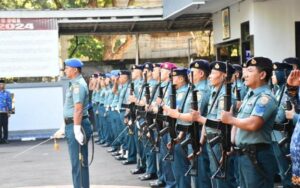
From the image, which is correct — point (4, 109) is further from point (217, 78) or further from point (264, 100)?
point (264, 100)

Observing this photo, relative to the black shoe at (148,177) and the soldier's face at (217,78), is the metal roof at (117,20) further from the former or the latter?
the soldier's face at (217,78)

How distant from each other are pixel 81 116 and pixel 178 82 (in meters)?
1.33

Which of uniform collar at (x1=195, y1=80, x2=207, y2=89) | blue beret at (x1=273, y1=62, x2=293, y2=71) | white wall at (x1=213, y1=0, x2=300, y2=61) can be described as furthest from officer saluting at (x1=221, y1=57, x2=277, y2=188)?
white wall at (x1=213, y1=0, x2=300, y2=61)

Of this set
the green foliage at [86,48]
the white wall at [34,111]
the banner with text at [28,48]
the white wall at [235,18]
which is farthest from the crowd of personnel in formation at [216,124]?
the green foliage at [86,48]

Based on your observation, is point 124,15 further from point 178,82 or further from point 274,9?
point 178,82

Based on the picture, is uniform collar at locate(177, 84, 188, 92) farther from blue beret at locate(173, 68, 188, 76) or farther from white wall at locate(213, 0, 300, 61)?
white wall at locate(213, 0, 300, 61)

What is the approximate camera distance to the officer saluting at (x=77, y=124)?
24.6 ft

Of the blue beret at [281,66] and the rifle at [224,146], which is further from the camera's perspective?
the blue beret at [281,66]

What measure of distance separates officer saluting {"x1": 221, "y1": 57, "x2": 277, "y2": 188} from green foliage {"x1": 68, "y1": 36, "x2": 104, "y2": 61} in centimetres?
1924

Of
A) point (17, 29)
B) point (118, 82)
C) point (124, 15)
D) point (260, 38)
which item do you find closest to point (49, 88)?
point (17, 29)

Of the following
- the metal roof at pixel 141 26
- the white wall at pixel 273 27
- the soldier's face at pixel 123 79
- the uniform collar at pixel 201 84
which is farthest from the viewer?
the metal roof at pixel 141 26

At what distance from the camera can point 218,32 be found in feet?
56.1

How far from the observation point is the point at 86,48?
24.4 metres

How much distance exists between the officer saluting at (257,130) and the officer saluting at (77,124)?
2.69 m
